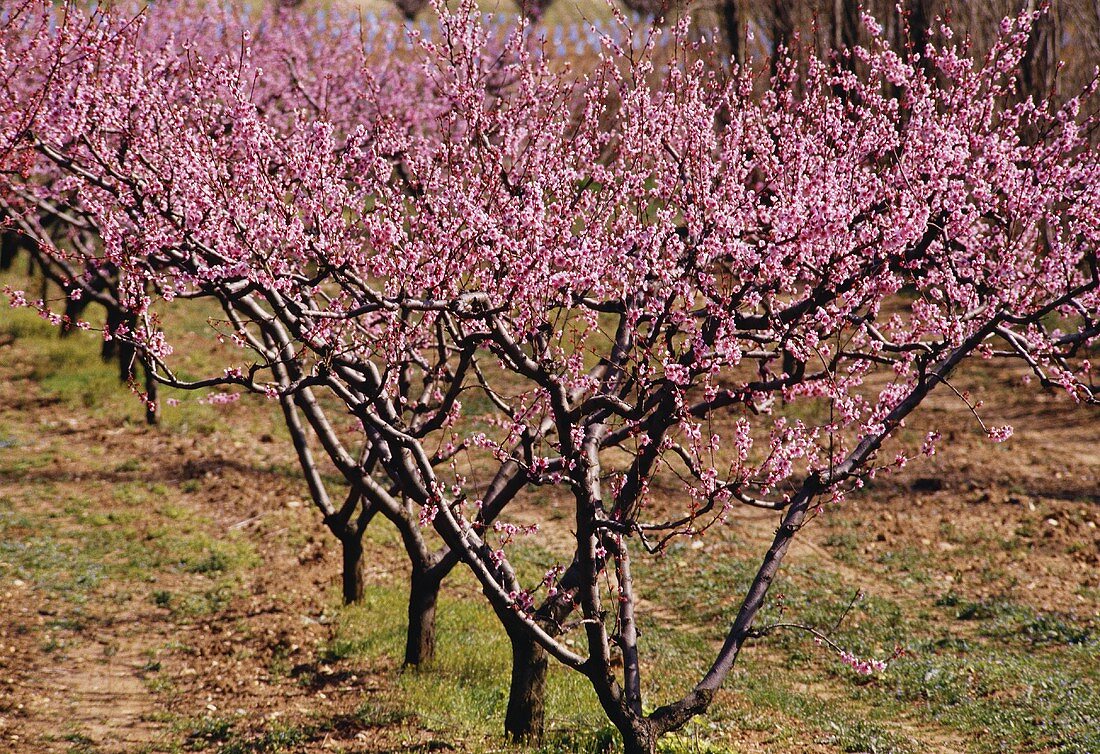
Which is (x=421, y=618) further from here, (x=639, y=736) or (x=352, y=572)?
(x=639, y=736)

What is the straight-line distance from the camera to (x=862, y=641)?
10.8 meters

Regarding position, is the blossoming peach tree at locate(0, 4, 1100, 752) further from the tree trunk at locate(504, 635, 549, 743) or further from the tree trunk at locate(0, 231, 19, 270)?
the tree trunk at locate(0, 231, 19, 270)


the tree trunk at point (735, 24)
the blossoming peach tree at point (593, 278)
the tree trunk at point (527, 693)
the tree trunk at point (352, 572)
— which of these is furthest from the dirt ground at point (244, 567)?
the tree trunk at point (735, 24)

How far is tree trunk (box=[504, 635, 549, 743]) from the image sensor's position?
7961mm

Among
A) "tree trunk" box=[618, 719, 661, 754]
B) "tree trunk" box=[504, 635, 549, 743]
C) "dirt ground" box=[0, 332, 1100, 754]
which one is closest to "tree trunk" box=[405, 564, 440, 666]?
"dirt ground" box=[0, 332, 1100, 754]

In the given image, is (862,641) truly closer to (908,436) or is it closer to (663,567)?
(663,567)

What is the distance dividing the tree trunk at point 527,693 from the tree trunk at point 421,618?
5.88 ft

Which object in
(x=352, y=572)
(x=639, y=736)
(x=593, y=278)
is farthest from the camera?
(x=352, y=572)

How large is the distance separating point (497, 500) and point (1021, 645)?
6.39 metres

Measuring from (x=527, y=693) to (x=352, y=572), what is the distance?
433cm

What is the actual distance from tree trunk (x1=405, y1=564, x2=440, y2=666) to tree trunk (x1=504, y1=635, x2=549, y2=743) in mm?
1792

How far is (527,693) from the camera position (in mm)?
8031

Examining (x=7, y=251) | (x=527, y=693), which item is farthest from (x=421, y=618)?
(x=7, y=251)

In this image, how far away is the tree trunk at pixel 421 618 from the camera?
9.62 metres
